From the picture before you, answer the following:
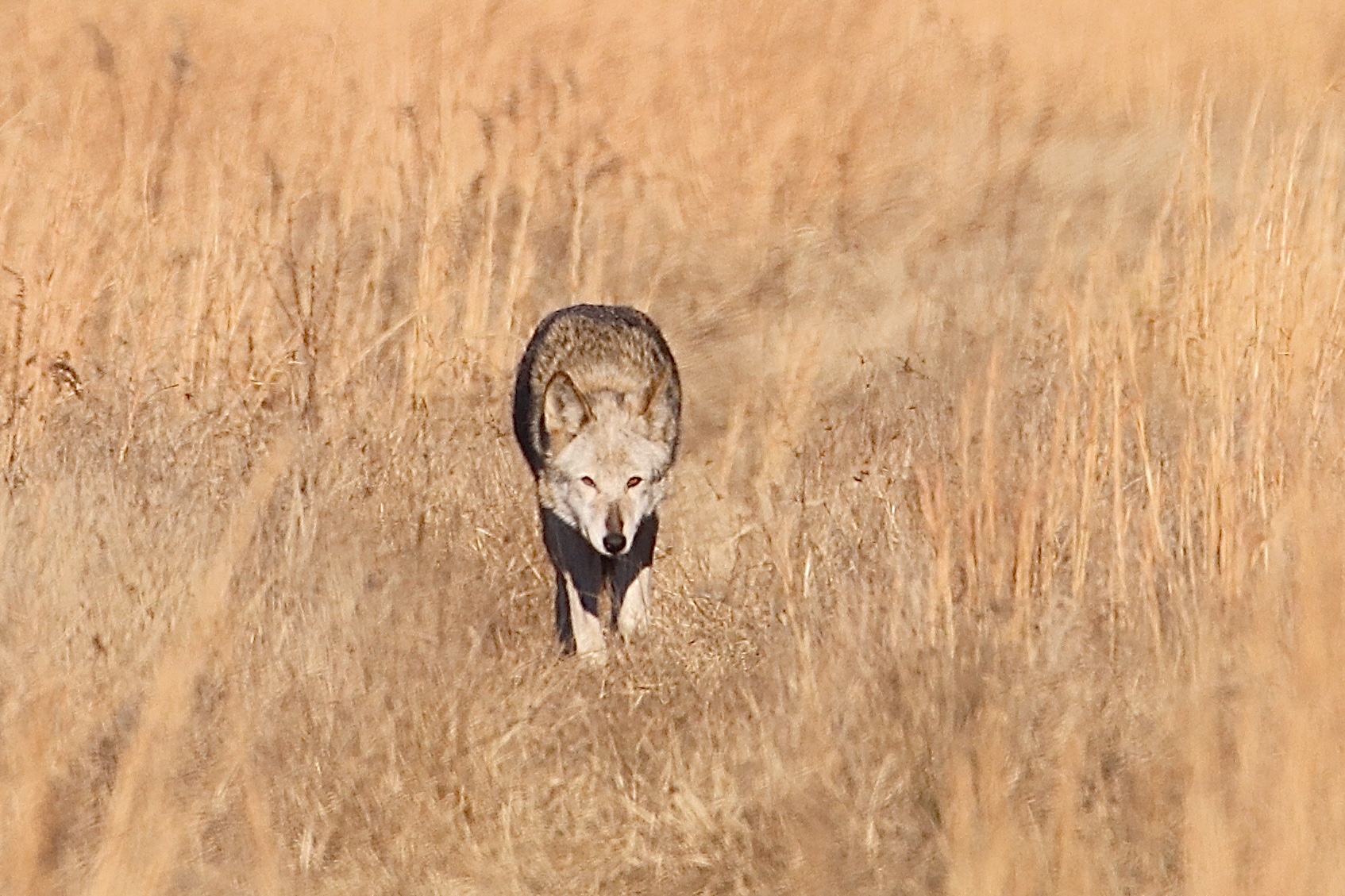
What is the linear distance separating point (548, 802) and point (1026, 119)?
5700 millimetres

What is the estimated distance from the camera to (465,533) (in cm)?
603

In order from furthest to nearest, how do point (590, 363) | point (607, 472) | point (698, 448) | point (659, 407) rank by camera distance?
point (698, 448)
point (590, 363)
point (659, 407)
point (607, 472)

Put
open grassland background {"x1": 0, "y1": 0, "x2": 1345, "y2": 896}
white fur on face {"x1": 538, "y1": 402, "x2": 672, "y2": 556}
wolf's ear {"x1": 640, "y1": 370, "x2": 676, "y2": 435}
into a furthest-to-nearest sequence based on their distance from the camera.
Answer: wolf's ear {"x1": 640, "y1": 370, "x2": 676, "y2": 435} → white fur on face {"x1": 538, "y1": 402, "x2": 672, "y2": 556} → open grassland background {"x1": 0, "y1": 0, "x2": 1345, "y2": 896}

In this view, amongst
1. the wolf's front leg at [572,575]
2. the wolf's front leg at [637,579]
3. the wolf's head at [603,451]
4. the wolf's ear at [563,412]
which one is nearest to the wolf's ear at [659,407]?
the wolf's head at [603,451]

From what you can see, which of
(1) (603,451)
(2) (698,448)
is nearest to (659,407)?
(1) (603,451)

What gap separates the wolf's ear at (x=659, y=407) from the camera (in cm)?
631

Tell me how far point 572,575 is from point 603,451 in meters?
0.51

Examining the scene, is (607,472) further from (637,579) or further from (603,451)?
(637,579)

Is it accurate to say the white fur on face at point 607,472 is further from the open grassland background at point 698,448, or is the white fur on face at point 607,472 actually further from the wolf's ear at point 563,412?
the open grassland background at point 698,448

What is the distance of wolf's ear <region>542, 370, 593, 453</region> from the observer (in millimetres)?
6176

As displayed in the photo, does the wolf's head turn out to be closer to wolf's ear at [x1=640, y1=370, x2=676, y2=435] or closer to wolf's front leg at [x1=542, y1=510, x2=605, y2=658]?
wolf's ear at [x1=640, y1=370, x2=676, y2=435]

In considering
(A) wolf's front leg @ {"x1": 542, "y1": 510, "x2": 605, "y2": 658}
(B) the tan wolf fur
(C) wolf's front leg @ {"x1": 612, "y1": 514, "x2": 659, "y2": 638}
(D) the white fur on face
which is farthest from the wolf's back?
(C) wolf's front leg @ {"x1": 612, "y1": 514, "x2": 659, "y2": 638}

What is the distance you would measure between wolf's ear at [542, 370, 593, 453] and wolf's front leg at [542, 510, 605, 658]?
0.32 meters

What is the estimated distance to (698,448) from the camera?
24.2 feet
